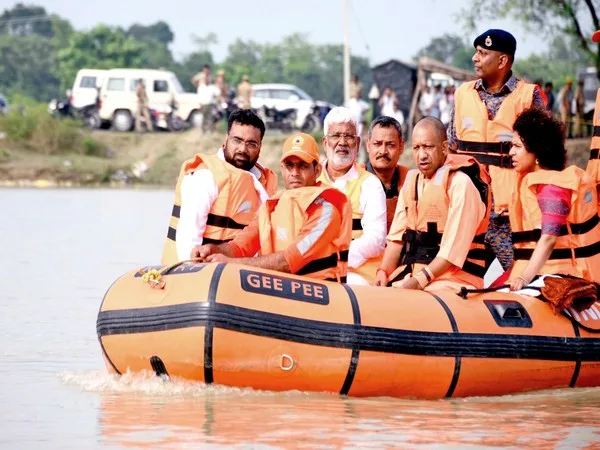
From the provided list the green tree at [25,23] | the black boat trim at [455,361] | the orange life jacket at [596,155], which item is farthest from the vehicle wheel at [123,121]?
the green tree at [25,23]

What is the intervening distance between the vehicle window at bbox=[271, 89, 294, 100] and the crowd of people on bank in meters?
23.7

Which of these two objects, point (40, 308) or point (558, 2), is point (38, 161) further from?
point (40, 308)

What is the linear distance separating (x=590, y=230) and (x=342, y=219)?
1.29 m

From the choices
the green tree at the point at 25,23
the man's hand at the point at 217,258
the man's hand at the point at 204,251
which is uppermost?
the green tree at the point at 25,23

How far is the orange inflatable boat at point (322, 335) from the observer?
6.97 meters

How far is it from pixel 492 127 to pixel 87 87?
80.5 feet

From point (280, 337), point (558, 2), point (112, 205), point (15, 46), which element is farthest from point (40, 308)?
point (15, 46)

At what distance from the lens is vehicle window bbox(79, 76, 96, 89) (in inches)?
1261

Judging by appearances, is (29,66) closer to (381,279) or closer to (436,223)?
(381,279)

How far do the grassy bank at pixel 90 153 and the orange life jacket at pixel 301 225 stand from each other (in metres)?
21.0

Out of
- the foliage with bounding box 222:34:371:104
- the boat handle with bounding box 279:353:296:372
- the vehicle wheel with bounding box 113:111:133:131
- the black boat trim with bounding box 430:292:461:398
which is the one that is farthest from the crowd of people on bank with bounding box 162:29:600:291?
the foliage with bounding box 222:34:371:104

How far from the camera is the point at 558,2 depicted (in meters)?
27.1

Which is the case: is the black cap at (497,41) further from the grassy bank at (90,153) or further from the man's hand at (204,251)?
the grassy bank at (90,153)

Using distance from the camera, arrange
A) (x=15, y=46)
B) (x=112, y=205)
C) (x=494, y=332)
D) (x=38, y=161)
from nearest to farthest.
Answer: (x=494, y=332), (x=112, y=205), (x=38, y=161), (x=15, y=46)
